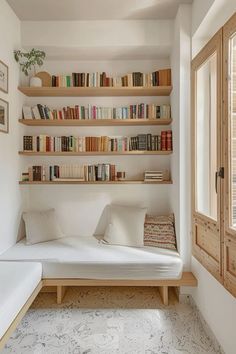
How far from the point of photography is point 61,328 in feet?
7.22

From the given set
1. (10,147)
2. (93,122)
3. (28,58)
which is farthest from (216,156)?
(28,58)

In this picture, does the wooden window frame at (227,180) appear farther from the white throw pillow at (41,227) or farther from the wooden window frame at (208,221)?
the white throw pillow at (41,227)

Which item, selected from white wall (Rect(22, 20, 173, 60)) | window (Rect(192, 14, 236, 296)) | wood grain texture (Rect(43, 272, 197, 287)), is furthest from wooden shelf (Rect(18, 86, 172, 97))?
wood grain texture (Rect(43, 272, 197, 287))

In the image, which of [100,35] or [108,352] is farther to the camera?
[100,35]

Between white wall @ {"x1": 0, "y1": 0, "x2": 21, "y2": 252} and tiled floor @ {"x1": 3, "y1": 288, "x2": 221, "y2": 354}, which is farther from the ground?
white wall @ {"x1": 0, "y1": 0, "x2": 21, "y2": 252}

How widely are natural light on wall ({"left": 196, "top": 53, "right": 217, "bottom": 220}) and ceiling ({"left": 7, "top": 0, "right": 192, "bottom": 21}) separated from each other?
0.81m

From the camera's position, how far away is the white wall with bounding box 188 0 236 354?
1777mm

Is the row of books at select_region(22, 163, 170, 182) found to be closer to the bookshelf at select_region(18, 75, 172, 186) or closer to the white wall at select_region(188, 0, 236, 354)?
the bookshelf at select_region(18, 75, 172, 186)

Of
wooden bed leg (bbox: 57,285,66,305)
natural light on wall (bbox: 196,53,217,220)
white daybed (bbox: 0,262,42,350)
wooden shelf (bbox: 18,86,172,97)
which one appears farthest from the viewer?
wooden shelf (bbox: 18,86,172,97)

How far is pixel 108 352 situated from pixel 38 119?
7.85 ft

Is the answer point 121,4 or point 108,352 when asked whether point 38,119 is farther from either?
point 108,352

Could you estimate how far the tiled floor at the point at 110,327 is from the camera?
6.46ft

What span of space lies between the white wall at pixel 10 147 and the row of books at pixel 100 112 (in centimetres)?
21

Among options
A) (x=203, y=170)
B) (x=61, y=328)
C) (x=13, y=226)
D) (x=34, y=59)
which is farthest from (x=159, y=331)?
(x=34, y=59)
